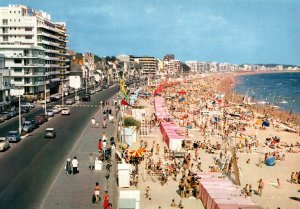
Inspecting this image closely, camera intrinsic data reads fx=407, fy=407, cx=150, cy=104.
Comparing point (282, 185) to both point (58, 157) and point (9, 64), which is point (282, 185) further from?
point (9, 64)

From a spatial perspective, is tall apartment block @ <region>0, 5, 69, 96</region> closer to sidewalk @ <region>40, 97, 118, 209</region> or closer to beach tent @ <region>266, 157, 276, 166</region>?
sidewalk @ <region>40, 97, 118, 209</region>

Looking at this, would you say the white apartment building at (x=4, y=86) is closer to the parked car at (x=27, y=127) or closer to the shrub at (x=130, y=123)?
the parked car at (x=27, y=127)

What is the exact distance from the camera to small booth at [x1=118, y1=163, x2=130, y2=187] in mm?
26734

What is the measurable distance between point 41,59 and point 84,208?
220 ft

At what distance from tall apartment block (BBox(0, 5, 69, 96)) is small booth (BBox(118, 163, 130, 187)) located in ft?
154

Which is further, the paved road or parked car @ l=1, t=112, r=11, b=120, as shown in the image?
parked car @ l=1, t=112, r=11, b=120

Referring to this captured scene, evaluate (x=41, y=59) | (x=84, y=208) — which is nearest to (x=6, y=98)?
(x=41, y=59)

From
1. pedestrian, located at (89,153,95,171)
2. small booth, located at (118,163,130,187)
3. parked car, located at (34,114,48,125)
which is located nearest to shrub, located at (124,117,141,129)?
parked car, located at (34,114,48,125)

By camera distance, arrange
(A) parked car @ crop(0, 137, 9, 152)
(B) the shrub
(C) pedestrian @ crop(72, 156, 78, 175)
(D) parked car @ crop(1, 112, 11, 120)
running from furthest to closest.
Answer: (D) parked car @ crop(1, 112, 11, 120) → (B) the shrub → (A) parked car @ crop(0, 137, 9, 152) → (C) pedestrian @ crop(72, 156, 78, 175)

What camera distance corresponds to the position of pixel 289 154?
44.3 meters

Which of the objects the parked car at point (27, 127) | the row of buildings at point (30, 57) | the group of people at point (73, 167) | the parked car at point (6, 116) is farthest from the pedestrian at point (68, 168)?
the row of buildings at point (30, 57)

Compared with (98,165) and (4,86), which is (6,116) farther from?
(98,165)

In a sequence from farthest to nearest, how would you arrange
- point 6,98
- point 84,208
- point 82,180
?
point 6,98 → point 82,180 → point 84,208

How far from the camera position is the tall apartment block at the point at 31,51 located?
3068 inches
